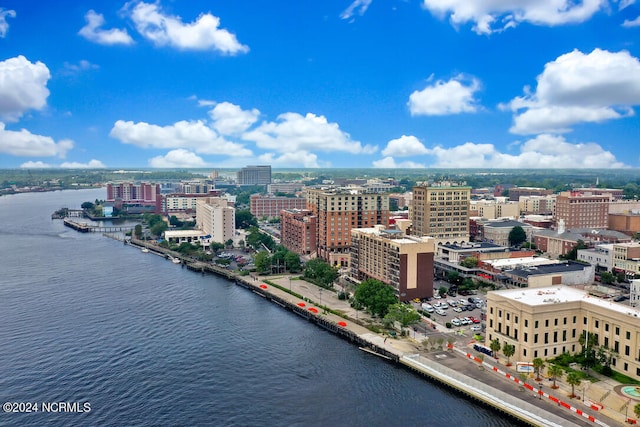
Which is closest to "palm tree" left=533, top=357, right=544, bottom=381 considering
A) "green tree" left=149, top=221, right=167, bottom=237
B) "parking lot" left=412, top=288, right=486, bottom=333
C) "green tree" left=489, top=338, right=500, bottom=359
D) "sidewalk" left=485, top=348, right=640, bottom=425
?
"sidewalk" left=485, top=348, right=640, bottom=425

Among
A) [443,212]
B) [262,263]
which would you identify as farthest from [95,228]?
[443,212]

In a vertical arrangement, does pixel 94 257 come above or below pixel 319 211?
below

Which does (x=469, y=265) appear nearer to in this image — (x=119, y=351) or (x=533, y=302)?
(x=533, y=302)

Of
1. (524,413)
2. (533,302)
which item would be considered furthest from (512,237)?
(524,413)

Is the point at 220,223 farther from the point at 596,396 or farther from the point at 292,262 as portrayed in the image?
the point at 596,396

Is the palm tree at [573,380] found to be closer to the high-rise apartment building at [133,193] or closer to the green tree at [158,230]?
the green tree at [158,230]

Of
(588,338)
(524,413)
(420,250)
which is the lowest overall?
(524,413)
